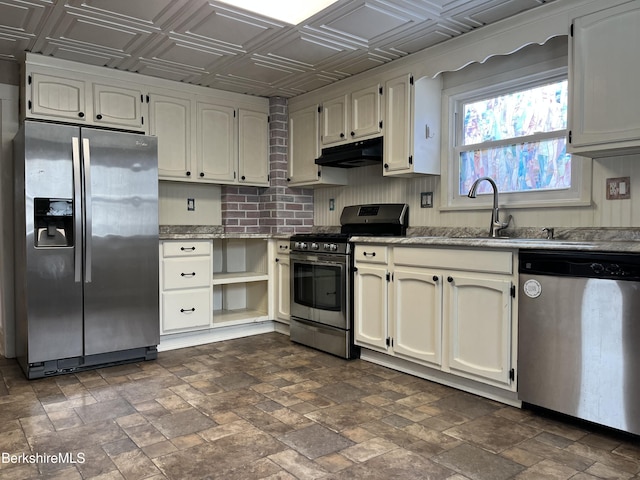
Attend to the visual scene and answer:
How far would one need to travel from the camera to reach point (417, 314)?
2.98 meters

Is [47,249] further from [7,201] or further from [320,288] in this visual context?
[320,288]

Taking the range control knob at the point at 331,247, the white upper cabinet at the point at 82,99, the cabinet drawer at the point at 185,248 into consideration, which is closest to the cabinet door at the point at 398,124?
the range control knob at the point at 331,247

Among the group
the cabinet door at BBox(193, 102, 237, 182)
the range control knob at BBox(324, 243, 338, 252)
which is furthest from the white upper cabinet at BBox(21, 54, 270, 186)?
the range control knob at BBox(324, 243, 338, 252)

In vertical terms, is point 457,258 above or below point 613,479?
above

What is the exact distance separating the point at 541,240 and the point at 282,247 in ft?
7.73

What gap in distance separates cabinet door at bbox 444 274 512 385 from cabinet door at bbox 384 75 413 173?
44.4 inches

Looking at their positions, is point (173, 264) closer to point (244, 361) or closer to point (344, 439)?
point (244, 361)

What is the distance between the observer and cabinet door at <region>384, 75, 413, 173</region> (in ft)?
11.3

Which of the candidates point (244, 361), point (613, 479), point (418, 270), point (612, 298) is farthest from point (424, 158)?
point (613, 479)

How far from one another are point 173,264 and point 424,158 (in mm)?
2072

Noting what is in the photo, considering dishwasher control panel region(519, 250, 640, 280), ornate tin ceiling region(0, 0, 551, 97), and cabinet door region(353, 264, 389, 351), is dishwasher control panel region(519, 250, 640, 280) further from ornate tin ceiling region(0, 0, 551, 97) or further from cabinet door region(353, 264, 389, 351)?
ornate tin ceiling region(0, 0, 551, 97)

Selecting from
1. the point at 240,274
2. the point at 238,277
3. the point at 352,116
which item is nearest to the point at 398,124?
the point at 352,116

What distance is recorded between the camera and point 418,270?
2975mm

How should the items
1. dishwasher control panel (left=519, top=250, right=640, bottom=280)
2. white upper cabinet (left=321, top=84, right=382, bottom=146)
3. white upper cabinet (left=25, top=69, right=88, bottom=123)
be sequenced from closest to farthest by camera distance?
dishwasher control panel (left=519, top=250, right=640, bottom=280) → white upper cabinet (left=25, top=69, right=88, bottom=123) → white upper cabinet (left=321, top=84, right=382, bottom=146)
